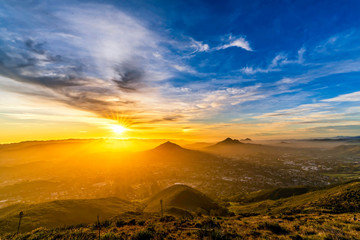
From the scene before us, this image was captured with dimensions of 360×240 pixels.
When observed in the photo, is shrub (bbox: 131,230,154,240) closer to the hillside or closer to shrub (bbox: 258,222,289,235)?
shrub (bbox: 258,222,289,235)

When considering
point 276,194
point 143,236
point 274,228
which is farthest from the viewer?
point 276,194

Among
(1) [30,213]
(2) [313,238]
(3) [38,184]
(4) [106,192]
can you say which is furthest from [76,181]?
(2) [313,238]

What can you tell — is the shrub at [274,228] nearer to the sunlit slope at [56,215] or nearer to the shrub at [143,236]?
the shrub at [143,236]

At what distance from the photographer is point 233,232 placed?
17328 millimetres

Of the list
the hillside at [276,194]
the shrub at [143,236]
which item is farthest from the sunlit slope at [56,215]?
the hillside at [276,194]

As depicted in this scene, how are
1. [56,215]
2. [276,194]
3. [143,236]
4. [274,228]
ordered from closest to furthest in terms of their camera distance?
1. [143,236]
2. [274,228]
3. [56,215]
4. [276,194]

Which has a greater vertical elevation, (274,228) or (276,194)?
(274,228)

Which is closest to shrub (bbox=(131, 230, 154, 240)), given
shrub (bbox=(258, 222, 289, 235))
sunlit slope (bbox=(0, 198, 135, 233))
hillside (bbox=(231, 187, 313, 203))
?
shrub (bbox=(258, 222, 289, 235))

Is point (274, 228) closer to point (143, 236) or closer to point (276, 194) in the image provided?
point (143, 236)

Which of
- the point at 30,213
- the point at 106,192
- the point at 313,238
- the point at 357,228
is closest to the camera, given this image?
the point at 313,238

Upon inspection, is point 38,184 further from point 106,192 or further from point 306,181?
point 306,181

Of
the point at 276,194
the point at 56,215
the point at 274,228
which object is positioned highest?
the point at 274,228

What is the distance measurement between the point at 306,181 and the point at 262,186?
62.3 metres

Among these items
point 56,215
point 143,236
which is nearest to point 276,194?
point 143,236
